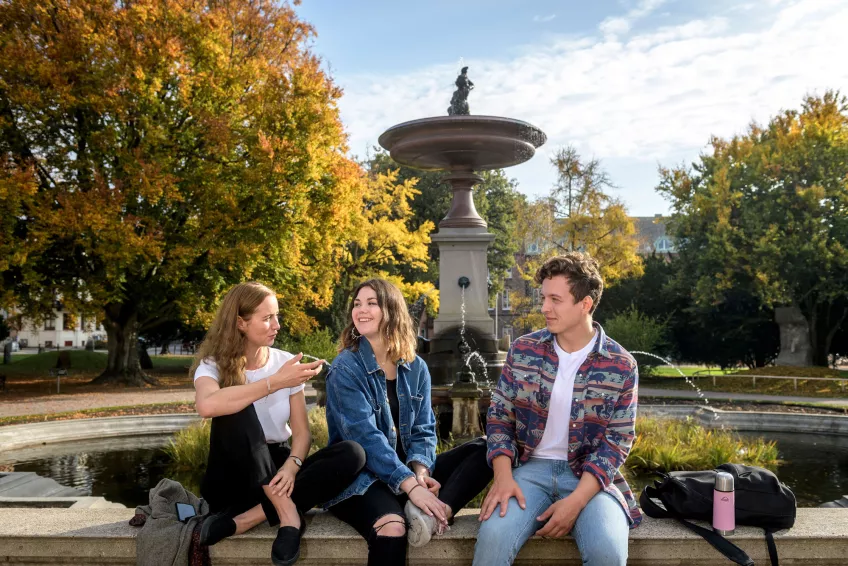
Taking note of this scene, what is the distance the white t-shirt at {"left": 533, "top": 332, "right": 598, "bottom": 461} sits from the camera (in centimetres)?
353

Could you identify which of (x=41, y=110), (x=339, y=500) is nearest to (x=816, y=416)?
(x=339, y=500)

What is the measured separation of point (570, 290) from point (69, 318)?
18.9 metres

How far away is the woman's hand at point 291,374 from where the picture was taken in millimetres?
3439

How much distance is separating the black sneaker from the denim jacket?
480 millimetres

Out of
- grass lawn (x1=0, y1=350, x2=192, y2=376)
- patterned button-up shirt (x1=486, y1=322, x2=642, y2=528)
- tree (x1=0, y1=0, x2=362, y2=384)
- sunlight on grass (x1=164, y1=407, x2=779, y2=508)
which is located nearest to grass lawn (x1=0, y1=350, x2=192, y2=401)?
grass lawn (x1=0, y1=350, x2=192, y2=376)

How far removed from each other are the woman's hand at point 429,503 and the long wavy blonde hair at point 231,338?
1086 mm

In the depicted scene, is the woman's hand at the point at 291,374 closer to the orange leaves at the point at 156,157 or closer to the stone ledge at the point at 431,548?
the stone ledge at the point at 431,548

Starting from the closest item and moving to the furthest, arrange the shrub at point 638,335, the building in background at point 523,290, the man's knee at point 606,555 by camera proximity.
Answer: the man's knee at point 606,555, the shrub at point 638,335, the building in background at point 523,290

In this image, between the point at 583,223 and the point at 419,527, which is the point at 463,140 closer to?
the point at 419,527

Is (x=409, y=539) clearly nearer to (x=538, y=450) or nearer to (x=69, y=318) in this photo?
(x=538, y=450)

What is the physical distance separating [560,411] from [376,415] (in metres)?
0.95

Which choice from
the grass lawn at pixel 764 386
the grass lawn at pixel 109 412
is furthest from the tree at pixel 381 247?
the grass lawn at pixel 109 412

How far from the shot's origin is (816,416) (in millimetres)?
11062

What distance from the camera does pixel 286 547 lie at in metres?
3.17
